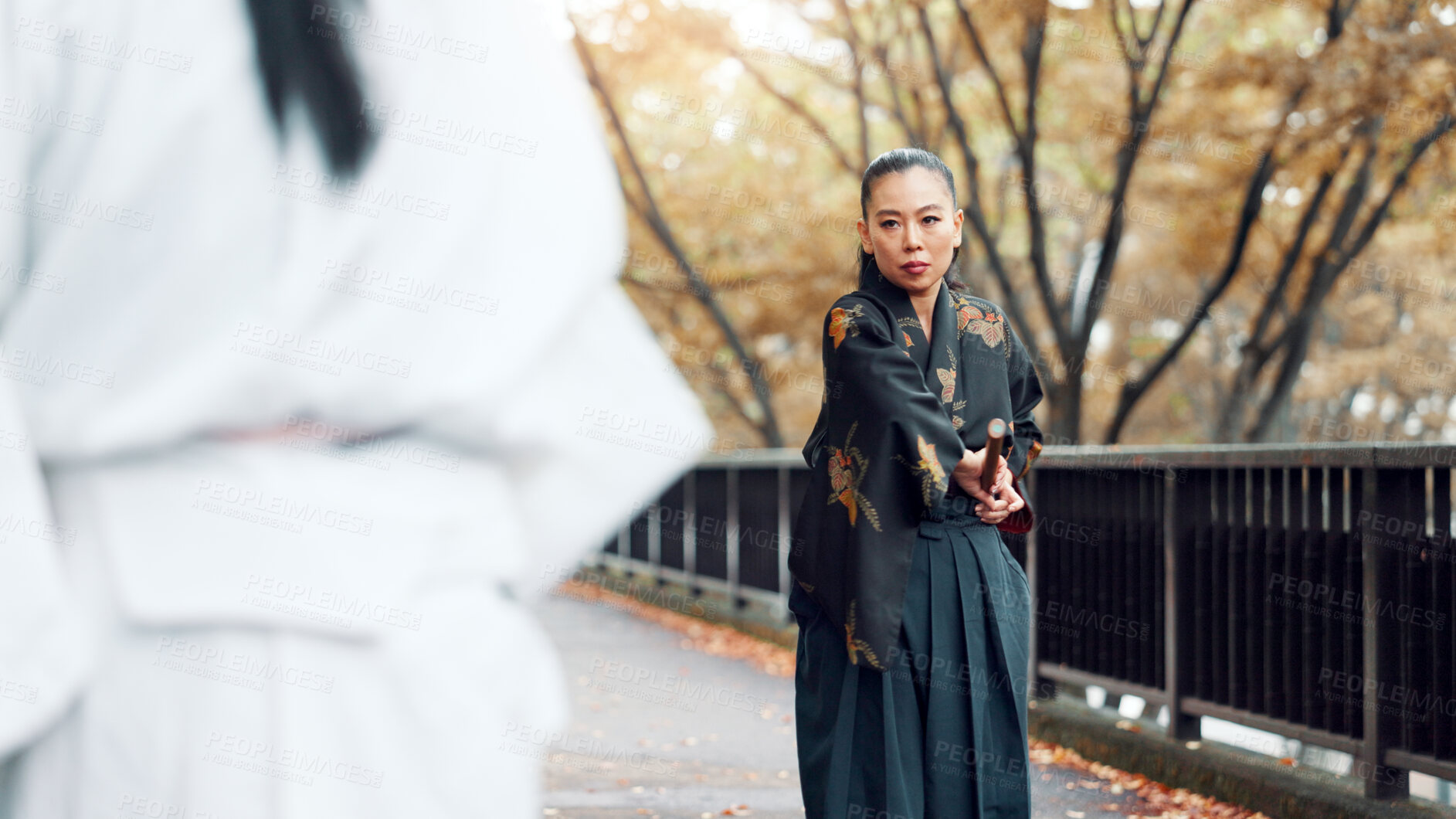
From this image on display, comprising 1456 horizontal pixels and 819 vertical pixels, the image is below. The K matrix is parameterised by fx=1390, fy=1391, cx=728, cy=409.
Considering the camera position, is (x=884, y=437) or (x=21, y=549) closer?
(x=21, y=549)

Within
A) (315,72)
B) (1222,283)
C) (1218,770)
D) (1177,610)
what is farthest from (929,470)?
(1222,283)

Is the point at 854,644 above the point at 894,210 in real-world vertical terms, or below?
below

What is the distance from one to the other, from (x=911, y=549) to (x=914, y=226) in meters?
0.76

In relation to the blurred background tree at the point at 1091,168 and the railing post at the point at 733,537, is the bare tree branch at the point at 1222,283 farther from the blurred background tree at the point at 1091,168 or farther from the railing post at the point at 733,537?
the railing post at the point at 733,537

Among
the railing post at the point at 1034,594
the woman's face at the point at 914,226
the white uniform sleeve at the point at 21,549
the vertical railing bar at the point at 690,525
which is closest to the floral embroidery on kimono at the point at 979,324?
the woman's face at the point at 914,226

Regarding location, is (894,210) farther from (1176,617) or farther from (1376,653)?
(1176,617)

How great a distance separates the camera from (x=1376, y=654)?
4.95 metres

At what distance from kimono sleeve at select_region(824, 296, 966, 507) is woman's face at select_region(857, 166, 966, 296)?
0.42 ft

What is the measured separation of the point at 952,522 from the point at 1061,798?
319 cm

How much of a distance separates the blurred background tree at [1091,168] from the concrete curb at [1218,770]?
5.27 metres

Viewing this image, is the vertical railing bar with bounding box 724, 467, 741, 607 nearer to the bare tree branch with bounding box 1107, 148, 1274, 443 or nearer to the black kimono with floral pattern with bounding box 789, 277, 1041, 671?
the bare tree branch with bounding box 1107, 148, 1274, 443

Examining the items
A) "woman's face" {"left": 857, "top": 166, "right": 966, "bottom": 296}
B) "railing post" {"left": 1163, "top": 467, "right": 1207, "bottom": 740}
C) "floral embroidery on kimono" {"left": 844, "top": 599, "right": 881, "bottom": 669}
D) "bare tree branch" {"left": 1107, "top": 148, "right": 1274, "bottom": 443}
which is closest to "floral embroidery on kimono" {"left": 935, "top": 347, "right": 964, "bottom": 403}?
"woman's face" {"left": 857, "top": 166, "right": 966, "bottom": 296}

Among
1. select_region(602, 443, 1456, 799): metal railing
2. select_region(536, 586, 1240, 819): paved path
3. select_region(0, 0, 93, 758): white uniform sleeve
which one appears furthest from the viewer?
select_region(536, 586, 1240, 819): paved path

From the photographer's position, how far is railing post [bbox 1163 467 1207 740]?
248 inches
